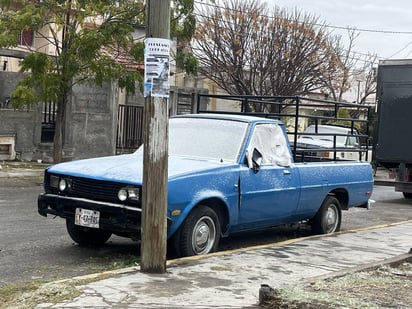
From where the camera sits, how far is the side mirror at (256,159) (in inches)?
310

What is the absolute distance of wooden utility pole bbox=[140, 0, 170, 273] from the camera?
5.95 m

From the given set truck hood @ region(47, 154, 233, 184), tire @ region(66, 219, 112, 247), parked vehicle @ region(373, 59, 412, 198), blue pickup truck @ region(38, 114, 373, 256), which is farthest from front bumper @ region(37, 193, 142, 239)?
parked vehicle @ region(373, 59, 412, 198)

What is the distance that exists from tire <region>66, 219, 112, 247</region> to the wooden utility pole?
1.87 metres

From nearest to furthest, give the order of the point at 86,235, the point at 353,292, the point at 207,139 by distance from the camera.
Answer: the point at 353,292 < the point at 86,235 < the point at 207,139

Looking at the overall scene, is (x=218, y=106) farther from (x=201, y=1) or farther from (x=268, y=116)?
(x=268, y=116)

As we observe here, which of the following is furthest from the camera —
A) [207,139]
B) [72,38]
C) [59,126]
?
[59,126]

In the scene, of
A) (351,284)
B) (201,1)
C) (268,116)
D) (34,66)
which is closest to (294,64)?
(201,1)

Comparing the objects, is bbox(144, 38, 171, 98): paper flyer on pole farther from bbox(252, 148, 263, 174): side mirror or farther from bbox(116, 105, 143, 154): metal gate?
bbox(116, 105, 143, 154): metal gate

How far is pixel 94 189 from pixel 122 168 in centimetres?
40

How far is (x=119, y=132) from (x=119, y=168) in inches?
560

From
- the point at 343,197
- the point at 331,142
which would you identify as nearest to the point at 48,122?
the point at 331,142

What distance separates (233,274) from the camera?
20.9 feet

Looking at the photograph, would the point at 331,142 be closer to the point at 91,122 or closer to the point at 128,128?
the point at 91,122

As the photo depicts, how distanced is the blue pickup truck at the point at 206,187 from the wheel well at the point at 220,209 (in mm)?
12
